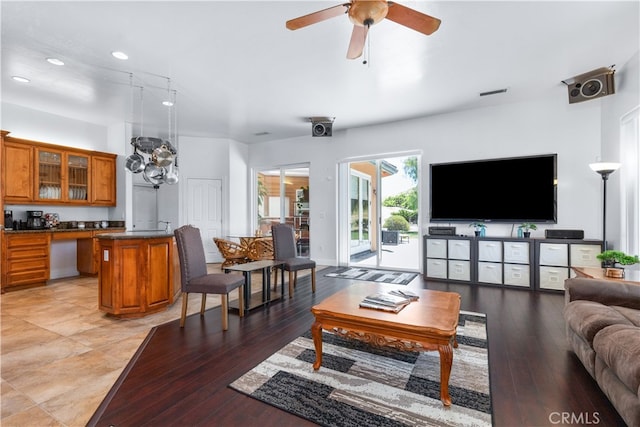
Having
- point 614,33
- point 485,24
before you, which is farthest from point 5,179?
point 614,33

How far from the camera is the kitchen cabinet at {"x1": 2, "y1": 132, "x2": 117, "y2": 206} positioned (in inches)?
194

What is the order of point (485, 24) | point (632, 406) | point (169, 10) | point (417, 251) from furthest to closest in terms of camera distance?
point (417, 251)
point (485, 24)
point (169, 10)
point (632, 406)

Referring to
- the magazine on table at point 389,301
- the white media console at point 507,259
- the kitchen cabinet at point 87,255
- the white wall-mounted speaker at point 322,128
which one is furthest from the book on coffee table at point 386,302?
the kitchen cabinet at point 87,255

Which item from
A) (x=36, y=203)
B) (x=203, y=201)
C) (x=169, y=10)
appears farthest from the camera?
(x=203, y=201)

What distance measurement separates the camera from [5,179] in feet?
15.9

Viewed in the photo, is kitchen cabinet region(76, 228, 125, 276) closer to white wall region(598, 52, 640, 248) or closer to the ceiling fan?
the ceiling fan

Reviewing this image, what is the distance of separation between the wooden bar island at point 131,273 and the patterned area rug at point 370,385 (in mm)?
1952

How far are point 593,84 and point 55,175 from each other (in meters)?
8.55

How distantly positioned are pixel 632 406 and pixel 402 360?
4.28 ft

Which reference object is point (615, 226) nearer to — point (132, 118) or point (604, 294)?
point (604, 294)

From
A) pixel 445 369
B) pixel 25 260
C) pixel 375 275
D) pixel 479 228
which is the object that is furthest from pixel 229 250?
pixel 445 369

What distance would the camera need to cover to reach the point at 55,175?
550cm

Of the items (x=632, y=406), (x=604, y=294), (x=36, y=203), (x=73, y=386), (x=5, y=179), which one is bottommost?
(x=73, y=386)

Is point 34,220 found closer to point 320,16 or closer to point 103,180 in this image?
point 103,180
